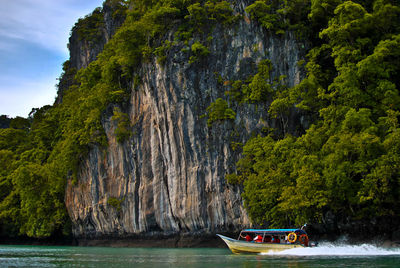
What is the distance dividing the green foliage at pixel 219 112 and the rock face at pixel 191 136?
17.5 inches

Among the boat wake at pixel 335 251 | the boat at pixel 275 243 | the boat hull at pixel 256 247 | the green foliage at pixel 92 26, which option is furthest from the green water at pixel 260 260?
the green foliage at pixel 92 26

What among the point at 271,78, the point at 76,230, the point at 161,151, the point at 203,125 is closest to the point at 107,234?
the point at 76,230

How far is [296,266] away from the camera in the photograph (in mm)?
15641

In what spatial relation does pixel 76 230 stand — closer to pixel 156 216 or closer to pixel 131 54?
pixel 156 216

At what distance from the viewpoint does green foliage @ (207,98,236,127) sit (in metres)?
32.4

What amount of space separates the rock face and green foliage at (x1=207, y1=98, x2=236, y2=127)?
445 mm

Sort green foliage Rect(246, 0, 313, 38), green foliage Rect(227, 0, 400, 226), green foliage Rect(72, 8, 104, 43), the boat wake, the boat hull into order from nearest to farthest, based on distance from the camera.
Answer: the boat wake, the boat hull, green foliage Rect(227, 0, 400, 226), green foliage Rect(246, 0, 313, 38), green foliage Rect(72, 8, 104, 43)

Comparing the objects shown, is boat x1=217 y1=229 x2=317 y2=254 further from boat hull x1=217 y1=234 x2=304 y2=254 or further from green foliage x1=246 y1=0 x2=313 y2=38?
green foliage x1=246 y1=0 x2=313 y2=38

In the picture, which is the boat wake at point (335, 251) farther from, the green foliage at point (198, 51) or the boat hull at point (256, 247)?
the green foliage at point (198, 51)

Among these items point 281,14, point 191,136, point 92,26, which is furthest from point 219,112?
point 92,26

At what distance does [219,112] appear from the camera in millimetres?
32500

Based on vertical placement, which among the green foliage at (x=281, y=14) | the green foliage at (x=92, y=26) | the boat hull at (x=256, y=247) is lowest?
the boat hull at (x=256, y=247)

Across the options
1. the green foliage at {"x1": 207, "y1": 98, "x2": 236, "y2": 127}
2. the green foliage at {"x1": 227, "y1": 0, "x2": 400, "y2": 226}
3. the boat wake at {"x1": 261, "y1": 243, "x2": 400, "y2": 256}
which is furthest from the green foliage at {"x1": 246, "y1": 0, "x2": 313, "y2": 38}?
the boat wake at {"x1": 261, "y1": 243, "x2": 400, "y2": 256}

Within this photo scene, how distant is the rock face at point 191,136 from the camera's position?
32.2 meters
